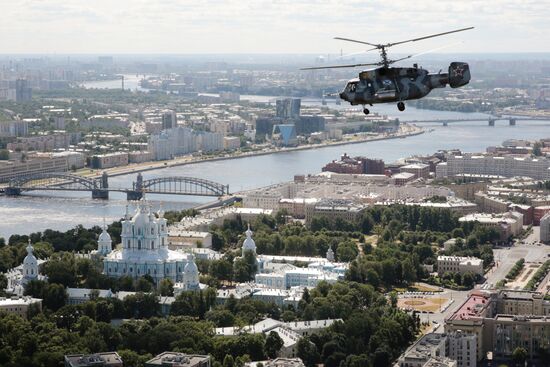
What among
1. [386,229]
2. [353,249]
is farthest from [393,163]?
[353,249]

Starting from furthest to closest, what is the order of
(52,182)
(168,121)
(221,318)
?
(168,121) → (52,182) → (221,318)

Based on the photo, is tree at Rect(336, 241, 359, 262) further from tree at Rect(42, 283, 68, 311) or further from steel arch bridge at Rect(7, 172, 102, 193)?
steel arch bridge at Rect(7, 172, 102, 193)

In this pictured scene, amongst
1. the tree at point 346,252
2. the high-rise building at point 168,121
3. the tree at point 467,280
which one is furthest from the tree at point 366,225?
the high-rise building at point 168,121

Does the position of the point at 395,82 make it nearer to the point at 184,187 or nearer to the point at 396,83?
the point at 396,83

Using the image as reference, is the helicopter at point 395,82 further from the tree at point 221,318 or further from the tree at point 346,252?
the tree at point 346,252

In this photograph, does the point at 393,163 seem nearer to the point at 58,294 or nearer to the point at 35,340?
the point at 58,294

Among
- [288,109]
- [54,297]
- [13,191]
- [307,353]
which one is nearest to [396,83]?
[307,353]
